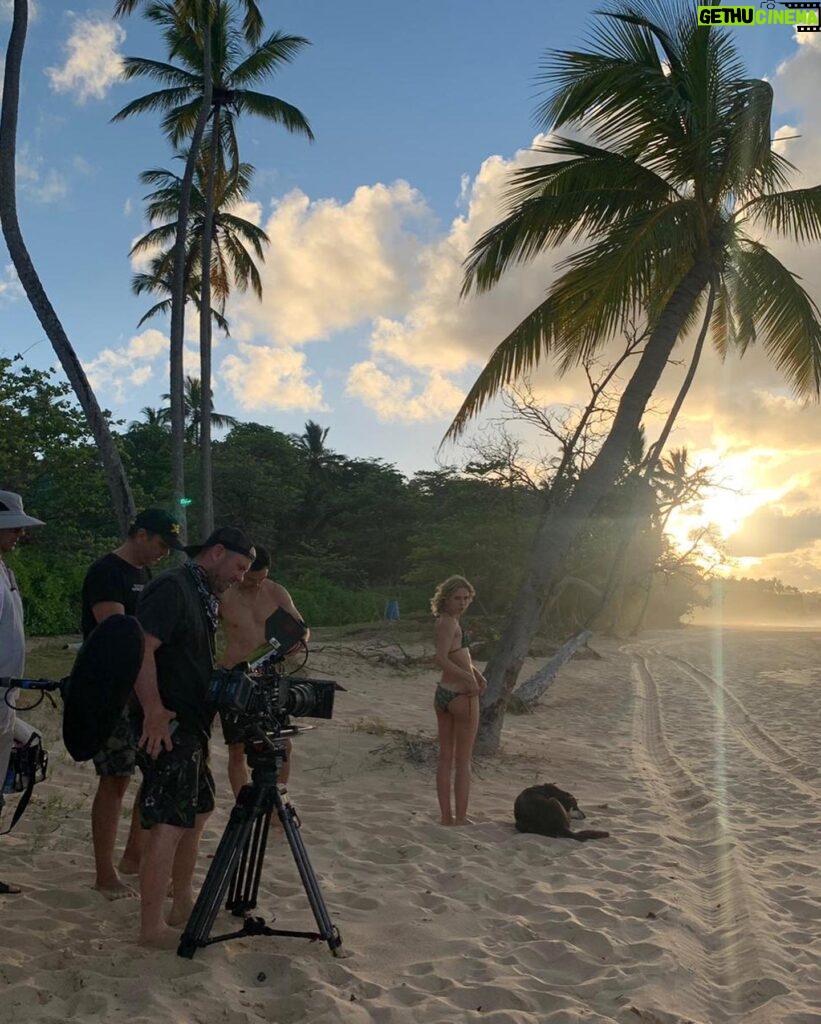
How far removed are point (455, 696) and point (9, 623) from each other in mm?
2913

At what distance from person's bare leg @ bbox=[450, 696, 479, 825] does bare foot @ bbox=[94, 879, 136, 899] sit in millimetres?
2295

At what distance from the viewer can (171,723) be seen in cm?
316

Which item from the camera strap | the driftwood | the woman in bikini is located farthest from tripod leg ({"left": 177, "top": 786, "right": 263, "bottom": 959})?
the driftwood

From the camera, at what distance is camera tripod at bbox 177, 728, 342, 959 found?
310cm

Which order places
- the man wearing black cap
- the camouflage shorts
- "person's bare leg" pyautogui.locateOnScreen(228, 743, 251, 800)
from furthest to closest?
1. "person's bare leg" pyautogui.locateOnScreen(228, 743, 251, 800)
2. the camouflage shorts
3. the man wearing black cap

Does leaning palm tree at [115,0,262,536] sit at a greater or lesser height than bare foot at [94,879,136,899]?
greater

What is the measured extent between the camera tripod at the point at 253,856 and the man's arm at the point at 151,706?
1.19 ft

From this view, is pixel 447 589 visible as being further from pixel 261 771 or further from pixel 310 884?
pixel 310 884

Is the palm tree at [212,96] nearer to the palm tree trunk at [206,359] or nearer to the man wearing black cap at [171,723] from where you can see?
the palm tree trunk at [206,359]

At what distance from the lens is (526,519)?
28.2 metres

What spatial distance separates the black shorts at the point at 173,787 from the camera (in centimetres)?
314

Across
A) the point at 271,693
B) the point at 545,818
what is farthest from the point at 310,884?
the point at 545,818

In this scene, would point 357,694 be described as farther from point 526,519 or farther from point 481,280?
point 526,519

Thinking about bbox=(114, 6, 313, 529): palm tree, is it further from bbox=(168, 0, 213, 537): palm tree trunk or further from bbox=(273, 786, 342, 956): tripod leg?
bbox=(273, 786, 342, 956): tripod leg
